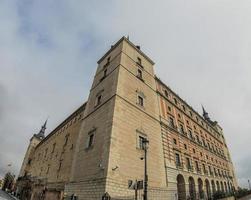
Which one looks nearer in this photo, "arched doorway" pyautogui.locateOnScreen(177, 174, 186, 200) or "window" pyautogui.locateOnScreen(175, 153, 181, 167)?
"arched doorway" pyautogui.locateOnScreen(177, 174, 186, 200)

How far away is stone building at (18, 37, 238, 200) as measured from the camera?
14.7 metres

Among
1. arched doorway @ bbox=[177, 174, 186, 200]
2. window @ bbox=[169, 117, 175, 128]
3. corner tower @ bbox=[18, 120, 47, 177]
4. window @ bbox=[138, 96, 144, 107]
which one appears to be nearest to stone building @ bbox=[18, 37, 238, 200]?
arched doorway @ bbox=[177, 174, 186, 200]

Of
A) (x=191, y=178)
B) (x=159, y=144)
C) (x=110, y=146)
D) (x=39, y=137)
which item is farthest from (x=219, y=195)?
(x=39, y=137)

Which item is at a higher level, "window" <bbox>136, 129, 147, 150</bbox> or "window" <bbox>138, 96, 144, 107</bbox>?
"window" <bbox>138, 96, 144, 107</bbox>

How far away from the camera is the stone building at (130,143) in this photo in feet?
48.2

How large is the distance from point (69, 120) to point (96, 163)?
74.9 feet

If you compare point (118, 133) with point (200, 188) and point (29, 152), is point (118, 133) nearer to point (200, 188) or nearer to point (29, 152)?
point (200, 188)

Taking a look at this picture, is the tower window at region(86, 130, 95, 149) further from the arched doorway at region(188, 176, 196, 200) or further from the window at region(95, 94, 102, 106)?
the arched doorway at region(188, 176, 196, 200)

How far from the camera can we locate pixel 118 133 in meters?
15.7

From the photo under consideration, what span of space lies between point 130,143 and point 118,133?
5.43 feet

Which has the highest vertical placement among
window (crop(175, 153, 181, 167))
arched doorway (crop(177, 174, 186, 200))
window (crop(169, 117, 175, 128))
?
window (crop(169, 117, 175, 128))

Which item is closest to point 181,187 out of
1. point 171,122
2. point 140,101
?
point 171,122

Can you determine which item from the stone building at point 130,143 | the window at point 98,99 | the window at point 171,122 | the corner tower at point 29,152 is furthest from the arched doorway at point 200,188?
the corner tower at point 29,152

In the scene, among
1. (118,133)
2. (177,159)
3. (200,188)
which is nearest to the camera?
(118,133)
